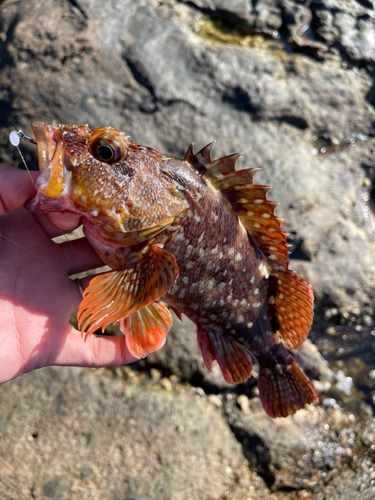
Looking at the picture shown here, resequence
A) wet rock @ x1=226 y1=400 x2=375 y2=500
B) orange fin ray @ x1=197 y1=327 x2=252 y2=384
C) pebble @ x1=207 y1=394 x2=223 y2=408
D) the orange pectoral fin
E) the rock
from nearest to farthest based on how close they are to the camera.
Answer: the orange pectoral fin, orange fin ray @ x1=197 y1=327 x2=252 y2=384, wet rock @ x1=226 y1=400 x2=375 y2=500, pebble @ x1=207 y1=394 x2=223 y2=408, the rock

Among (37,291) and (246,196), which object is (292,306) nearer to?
(246,196)

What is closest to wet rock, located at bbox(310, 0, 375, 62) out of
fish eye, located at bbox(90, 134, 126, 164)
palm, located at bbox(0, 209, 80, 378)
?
fish eye, located at bbox(90, 134, 126, 164)

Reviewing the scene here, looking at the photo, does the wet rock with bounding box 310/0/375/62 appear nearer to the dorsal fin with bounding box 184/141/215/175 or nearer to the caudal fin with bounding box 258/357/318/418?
the dorsal fin with bounding box 184/141/215/175

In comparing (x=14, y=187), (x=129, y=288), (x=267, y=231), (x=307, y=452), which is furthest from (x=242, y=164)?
(x=307, y=452)

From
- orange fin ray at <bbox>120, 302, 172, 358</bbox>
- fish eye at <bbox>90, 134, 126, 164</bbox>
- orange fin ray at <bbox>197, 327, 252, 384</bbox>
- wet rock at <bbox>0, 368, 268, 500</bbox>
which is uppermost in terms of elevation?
fish eye at <bbox>90, 134, 126, 164</bbox>

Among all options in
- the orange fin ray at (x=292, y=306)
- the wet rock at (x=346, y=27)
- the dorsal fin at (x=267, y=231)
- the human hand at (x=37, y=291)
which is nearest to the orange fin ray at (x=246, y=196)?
the dorsal fin at (x=267, y=231)

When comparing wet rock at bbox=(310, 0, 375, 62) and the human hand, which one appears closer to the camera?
the human hand

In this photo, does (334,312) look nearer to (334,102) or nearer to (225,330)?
(225,330)
